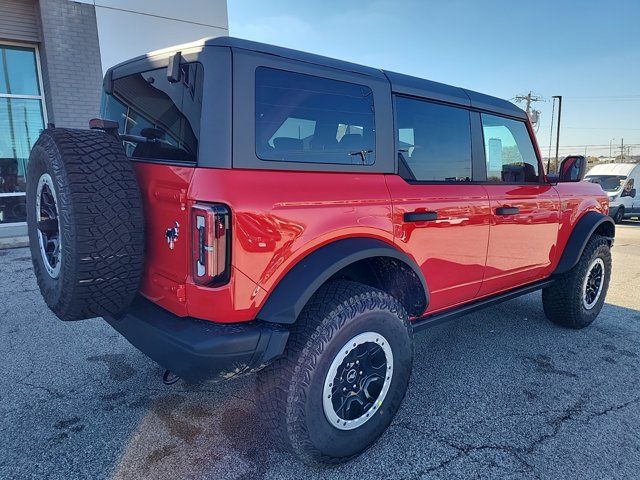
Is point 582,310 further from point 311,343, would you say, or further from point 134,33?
point 134,33

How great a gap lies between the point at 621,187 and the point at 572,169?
14.5 metres

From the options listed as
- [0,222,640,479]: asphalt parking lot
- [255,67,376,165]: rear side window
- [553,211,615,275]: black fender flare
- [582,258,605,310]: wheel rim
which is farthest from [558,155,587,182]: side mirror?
[255,67,376,165]: rear side window

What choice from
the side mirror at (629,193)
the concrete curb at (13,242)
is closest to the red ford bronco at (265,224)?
the concrete curb at (13,242)

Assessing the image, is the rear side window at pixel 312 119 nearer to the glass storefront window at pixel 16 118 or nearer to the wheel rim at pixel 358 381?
the wheel rim at pixel 358 381

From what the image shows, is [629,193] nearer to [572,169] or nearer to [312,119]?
[572,169]

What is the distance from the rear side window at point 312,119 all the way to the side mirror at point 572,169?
91.3 inches

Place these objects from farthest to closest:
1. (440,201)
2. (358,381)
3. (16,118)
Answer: (16,118) < (440,201) < (358,381)

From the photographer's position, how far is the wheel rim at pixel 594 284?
4219 millimetres

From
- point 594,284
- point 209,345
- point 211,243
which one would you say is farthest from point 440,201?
point 594,284

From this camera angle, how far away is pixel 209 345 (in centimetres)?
183

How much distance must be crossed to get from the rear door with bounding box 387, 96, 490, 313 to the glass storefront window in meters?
8.88

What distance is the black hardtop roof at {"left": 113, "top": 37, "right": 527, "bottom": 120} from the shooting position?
1969mm

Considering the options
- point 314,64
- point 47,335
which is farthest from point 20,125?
point 314,64

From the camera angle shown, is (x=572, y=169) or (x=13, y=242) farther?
(x=13, y=242)
